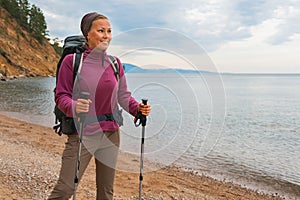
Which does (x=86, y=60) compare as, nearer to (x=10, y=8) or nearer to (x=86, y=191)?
(x=86, y=191)

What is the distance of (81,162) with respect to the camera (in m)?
3.37

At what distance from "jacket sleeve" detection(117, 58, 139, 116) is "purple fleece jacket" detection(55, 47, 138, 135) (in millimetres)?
99

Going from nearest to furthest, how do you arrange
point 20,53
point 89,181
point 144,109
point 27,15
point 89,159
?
point 89,159, point 144,109, point 89,181, point 20,53, point 27,15

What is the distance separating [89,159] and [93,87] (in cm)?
79

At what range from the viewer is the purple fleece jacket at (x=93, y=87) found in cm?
319

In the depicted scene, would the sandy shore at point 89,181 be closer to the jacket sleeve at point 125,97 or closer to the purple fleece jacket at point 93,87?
the jacket sleeve at point 125,97

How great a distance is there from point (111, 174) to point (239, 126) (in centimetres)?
2035

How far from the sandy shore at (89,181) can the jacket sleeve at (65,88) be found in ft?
11.1

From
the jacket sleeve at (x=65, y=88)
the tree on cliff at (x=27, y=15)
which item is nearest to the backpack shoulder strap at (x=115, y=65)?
the jacket sleeve at (x=65, y=88)

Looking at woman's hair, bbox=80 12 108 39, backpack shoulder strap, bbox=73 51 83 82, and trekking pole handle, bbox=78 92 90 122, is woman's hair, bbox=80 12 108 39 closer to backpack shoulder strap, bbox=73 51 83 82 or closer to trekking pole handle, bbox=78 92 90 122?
backpack shoulder strap, bbox=73 51 83 82

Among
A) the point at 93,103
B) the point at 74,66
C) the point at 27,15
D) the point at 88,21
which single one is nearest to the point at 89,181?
the point at 93,103

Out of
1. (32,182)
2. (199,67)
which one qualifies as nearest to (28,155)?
(32,182)

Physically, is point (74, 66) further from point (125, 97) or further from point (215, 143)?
point (215, 143)

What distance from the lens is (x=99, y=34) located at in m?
3.35
